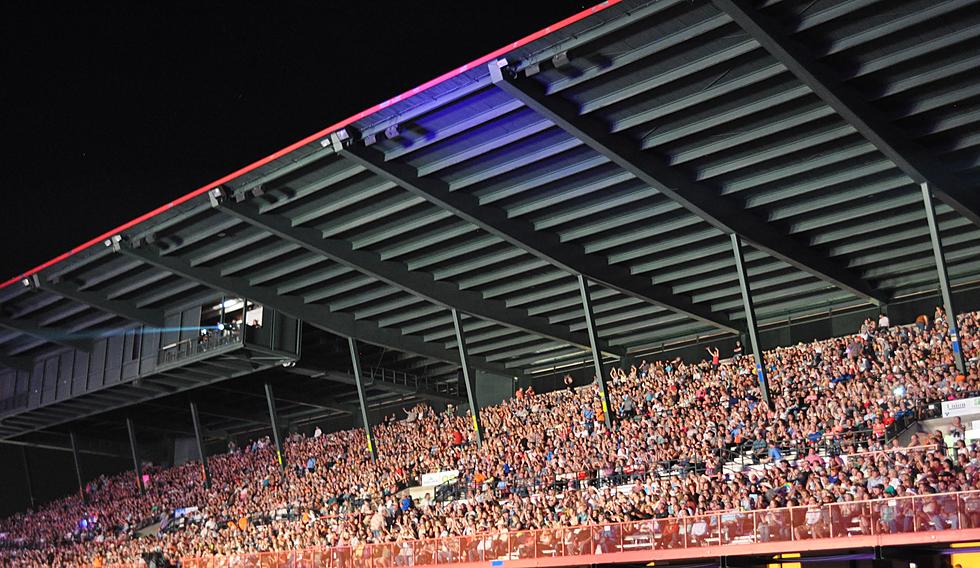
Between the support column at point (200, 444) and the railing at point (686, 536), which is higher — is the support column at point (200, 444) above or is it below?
above

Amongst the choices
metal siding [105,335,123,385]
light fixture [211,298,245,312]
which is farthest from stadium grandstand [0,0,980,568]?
light fixture [211,298,245,312]

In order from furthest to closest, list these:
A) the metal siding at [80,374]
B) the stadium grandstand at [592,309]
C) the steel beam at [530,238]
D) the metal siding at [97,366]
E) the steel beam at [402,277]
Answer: the metal siding at [80,374] < the metal siding at [97,366] < the steel beam at [402,277] < the steel beam at [530,238] < the stadium grandstand at [592,309]

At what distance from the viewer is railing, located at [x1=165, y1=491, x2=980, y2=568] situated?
57.4ft

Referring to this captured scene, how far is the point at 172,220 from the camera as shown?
32.6 metres

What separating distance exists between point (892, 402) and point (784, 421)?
289cm

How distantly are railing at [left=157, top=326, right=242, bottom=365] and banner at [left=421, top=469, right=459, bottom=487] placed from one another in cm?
868

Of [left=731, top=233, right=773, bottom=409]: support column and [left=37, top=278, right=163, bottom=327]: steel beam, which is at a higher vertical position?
[left=37, top=278, right=163, bottom=327]: steel beam

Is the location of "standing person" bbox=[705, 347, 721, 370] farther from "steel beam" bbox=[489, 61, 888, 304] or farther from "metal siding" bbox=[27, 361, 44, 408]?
"metal siding" bbox=[27, 361, 44, 408]

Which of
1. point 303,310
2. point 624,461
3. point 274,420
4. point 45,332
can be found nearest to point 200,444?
point 274,420

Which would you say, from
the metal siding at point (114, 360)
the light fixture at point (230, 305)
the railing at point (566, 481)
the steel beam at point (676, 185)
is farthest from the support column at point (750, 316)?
the metal siding at point (114, 360)

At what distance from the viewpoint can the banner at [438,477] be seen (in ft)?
115

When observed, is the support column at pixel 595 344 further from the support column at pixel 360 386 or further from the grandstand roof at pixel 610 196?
the support column at pixel 360 386

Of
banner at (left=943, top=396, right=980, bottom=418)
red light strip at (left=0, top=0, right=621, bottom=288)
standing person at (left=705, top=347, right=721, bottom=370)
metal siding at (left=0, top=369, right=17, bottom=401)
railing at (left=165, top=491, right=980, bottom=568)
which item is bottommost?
railing at (left=165, top=491, right=980, bottom=568)

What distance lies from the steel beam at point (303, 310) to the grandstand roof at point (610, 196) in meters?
0.09
